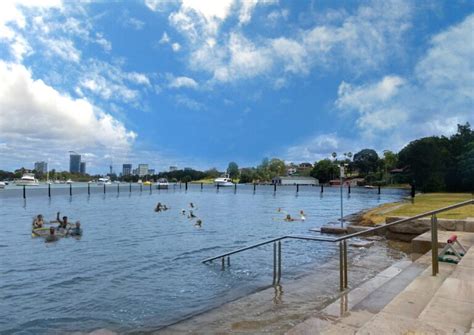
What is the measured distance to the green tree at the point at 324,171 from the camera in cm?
17709

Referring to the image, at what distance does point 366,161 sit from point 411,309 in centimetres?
16632

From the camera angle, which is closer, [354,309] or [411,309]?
[411,309]

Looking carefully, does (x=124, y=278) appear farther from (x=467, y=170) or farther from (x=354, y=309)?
(x=467, y=170)

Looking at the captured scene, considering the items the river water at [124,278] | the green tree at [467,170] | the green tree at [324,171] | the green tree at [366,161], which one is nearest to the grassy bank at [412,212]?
the river water at [124,278]

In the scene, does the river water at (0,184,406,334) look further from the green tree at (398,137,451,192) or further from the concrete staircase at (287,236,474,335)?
the green tree at (398,137,451,192)

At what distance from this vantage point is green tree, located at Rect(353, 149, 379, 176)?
527ft

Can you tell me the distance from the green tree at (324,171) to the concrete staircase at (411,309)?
561ft

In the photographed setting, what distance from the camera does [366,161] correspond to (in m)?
161

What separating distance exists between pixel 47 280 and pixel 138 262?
3569 millimetres

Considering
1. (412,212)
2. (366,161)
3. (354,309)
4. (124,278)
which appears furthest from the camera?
(366,161)

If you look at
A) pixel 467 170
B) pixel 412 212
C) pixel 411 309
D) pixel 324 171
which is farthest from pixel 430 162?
pixel 324 171

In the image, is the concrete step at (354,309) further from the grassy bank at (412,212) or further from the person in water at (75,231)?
the person in water at (75,231)

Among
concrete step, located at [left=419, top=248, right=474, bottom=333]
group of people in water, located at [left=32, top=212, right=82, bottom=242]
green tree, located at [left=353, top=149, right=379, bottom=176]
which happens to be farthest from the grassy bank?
green tree, located at [left=353, top=149, right=379, bottom=176]

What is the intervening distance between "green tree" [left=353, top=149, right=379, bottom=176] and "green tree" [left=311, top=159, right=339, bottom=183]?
12.0 m
